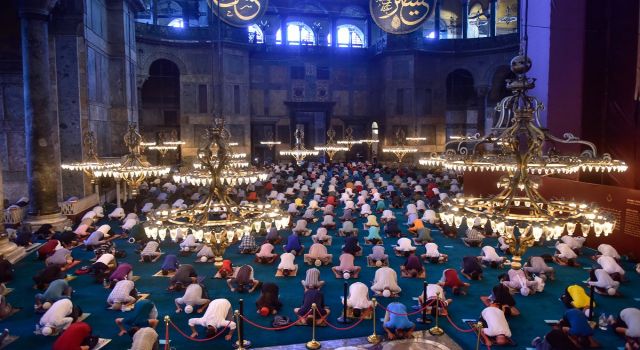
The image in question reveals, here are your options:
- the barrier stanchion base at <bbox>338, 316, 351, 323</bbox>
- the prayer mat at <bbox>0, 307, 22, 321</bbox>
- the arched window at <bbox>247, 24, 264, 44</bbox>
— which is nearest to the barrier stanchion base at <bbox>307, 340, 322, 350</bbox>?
the barrier stanchion base at <bbox>338, 316, 351, 323</bbox>

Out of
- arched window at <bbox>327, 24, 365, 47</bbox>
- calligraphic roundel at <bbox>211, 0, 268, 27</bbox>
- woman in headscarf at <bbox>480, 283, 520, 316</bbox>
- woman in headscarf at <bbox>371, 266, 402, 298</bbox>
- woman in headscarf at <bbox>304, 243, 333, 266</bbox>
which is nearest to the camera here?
woman in headscarf at <bbox>480, 283, 520, 316</bbox>

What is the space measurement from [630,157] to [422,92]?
19.0 metres

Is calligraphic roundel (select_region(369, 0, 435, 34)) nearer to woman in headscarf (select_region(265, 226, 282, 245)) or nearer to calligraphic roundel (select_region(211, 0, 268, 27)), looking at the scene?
calligraphic roundel (select_region(211, 0, 268, 27))

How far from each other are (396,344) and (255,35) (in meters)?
27.2

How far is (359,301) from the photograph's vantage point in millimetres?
8133

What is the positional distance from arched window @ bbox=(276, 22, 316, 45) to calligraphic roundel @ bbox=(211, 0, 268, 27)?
21.4 m

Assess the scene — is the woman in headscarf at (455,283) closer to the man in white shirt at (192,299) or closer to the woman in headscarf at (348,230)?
the man in white shirt at (192,299)

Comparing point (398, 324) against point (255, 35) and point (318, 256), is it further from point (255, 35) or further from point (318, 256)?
point (255, 35)

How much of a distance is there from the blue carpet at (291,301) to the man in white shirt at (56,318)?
21 centimetres

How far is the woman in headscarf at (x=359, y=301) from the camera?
26.7 feet

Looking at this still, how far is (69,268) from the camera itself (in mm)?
11320

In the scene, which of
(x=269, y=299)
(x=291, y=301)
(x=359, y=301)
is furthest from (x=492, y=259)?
(x=269, y=299)

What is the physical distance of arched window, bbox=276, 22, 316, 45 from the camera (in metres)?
32.9

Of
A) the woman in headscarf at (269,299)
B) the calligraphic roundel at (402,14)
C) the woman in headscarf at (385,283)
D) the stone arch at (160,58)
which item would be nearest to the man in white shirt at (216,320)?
the woman in headscarf at (269,299)
